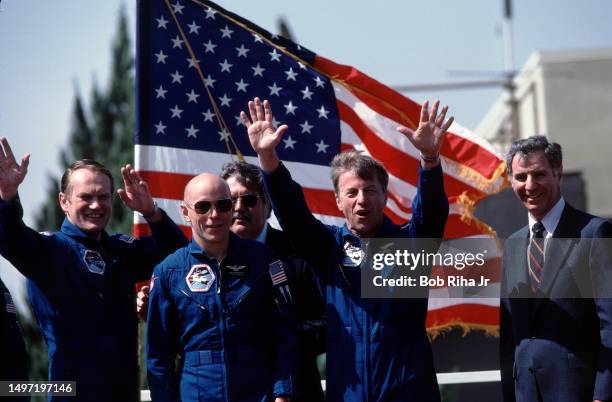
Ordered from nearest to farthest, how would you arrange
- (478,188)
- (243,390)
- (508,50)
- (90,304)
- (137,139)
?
(243,390) → (90,304) → (137,139) → (478,188) → (508,50)

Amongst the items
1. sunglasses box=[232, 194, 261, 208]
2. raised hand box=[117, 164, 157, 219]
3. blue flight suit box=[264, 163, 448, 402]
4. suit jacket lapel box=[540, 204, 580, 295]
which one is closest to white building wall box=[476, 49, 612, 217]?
sunglasses box=[232, 194, 261, 208]

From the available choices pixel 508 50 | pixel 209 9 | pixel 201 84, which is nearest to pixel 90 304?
pixel 201 84

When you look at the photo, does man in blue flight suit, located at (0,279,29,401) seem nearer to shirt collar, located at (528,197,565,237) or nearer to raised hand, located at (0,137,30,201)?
raised hand, located at (0,137,30,201)

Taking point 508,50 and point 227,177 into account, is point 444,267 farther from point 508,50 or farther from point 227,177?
point 508,50

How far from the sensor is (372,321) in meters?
4.86

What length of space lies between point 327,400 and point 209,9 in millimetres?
3185

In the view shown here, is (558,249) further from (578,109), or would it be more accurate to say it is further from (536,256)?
(578,109)

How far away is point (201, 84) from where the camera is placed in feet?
22.5

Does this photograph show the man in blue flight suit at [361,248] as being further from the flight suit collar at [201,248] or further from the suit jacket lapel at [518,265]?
the suit jacket lapel at [518,265]

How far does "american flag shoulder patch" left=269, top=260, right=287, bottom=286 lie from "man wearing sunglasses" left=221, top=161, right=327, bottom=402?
20 cm

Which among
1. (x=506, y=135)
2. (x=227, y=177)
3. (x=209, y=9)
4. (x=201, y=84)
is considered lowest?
(x=227, y=177)

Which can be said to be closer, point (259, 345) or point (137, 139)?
point (259, 345)

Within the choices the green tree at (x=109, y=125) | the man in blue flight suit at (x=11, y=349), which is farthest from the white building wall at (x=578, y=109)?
the man in blue flight suit at (x=11, y=349)

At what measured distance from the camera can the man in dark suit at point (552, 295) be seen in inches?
193
